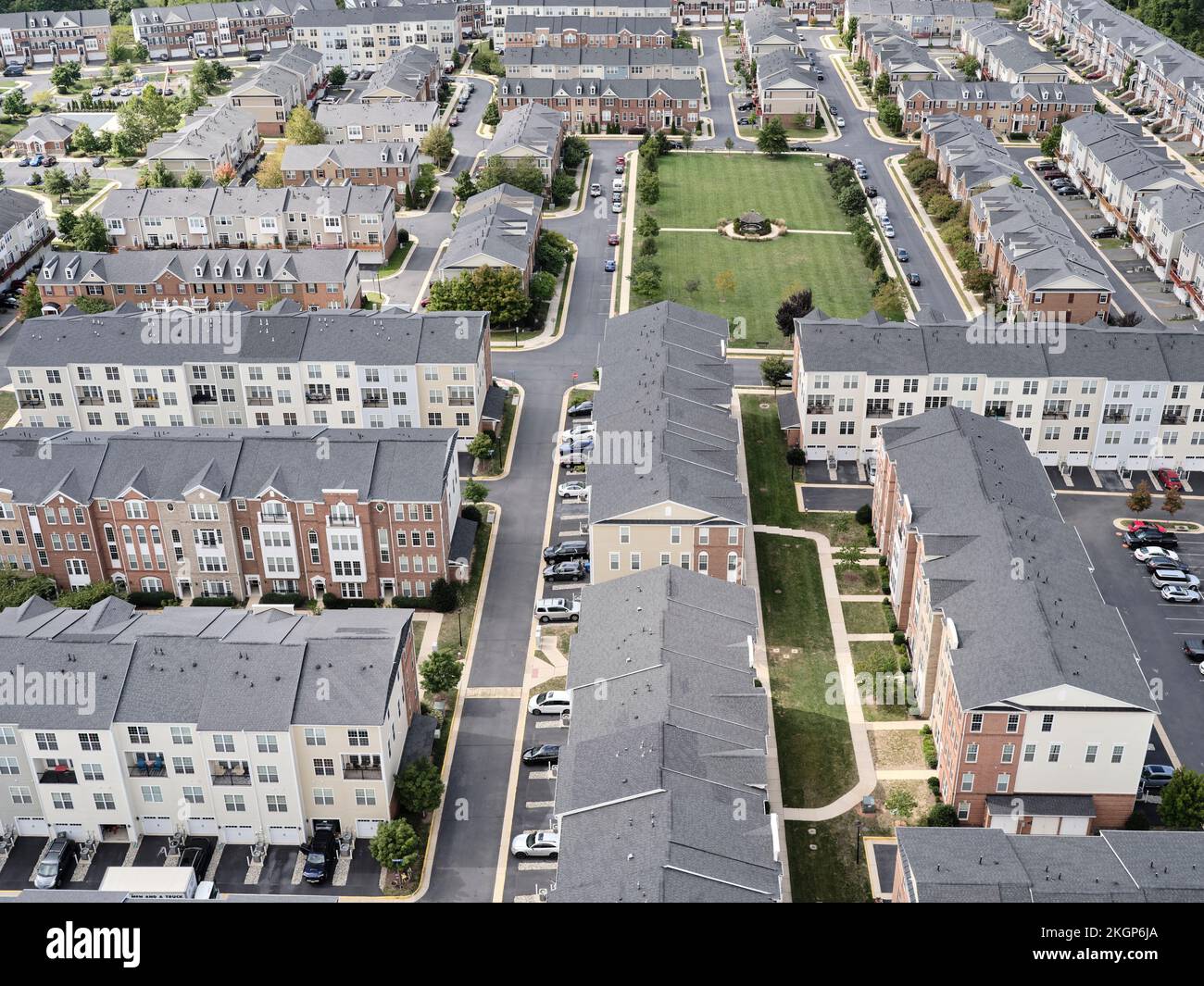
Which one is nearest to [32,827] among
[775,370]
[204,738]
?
[204,738]

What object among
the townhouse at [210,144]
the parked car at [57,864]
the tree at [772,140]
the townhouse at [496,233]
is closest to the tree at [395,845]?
the parked car at [57,864]

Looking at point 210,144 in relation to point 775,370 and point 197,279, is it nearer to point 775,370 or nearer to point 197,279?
point 197,279

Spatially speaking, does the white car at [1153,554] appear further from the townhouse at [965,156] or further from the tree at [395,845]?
the townhouse at [965,156]

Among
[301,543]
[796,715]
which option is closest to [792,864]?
[796,715]

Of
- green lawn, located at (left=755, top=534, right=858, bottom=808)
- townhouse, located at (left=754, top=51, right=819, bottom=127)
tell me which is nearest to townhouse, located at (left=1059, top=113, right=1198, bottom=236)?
townhouse, located at (left=754, top=51, right=819, bottom=127)

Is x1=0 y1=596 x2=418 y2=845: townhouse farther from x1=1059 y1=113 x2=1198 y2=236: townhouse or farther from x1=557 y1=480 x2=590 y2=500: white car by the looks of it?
x1=1059 y1=113 x2=1198 y2=236: townhouse
